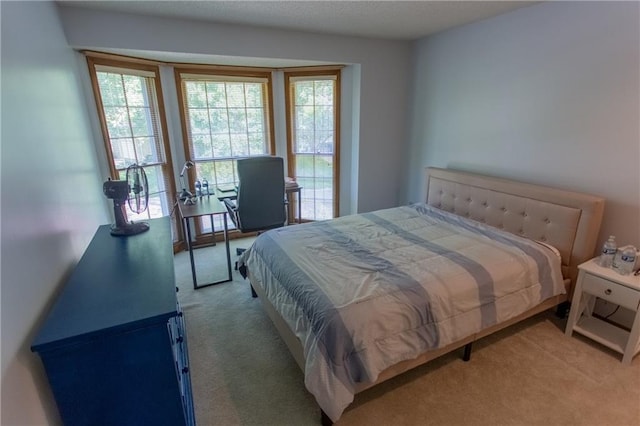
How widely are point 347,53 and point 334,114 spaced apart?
75 centimetres

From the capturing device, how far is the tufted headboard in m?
2.24

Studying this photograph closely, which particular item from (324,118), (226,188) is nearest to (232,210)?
(226,188)

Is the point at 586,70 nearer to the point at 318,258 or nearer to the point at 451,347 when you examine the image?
the point at 451,347

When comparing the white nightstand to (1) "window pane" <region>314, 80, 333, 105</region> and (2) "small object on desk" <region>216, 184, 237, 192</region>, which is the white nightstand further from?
(2) "small object on desk" <region>216, 184, 237, 192</region>

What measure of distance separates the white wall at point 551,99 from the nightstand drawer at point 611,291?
1.49 ft

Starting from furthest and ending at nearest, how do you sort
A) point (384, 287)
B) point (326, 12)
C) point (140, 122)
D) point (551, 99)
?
point (140, 122)
point (326, 12)
point (551, 99)
point (384, 287)

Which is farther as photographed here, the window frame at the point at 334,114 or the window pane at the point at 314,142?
the window pane at the point at 314,142

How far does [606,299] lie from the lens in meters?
2.03

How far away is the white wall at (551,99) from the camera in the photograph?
2.12m

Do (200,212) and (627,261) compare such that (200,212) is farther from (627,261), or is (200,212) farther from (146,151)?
(627,261)

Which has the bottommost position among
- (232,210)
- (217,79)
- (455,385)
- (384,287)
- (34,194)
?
(455,385)

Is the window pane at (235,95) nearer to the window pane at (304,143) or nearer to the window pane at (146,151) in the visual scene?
the window pane at (304,143)

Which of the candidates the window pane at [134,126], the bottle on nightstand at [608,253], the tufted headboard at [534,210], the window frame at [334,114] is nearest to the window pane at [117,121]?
the window pane at [134,126]

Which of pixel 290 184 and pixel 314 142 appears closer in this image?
pixel 290 184
